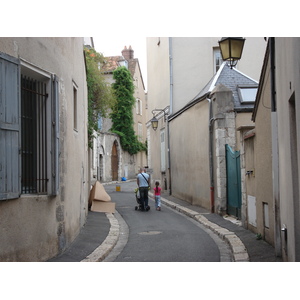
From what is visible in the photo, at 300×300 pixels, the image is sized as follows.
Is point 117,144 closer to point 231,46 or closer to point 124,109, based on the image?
point 124,109

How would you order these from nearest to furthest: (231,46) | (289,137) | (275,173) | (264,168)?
(289,137)
(275,173)
(231,46)
(264,168)

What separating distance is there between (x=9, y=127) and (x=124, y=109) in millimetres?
31475

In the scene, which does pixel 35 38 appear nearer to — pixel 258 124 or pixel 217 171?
pixel 258 124

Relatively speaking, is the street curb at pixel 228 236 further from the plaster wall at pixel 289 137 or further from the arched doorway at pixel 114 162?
the arched doorway at pixel 114 162

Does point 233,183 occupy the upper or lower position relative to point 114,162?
lower

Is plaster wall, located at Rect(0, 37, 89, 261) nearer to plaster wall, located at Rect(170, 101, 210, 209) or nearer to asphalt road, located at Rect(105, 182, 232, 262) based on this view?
asphalt road, located at Rect(105, 182, 232, 262)

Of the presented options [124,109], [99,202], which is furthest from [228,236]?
[124,109]

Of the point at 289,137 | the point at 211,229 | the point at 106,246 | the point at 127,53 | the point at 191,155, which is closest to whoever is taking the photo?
the point at 289,137

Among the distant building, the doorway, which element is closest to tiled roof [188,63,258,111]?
the doorway

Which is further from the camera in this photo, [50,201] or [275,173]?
[50,201]

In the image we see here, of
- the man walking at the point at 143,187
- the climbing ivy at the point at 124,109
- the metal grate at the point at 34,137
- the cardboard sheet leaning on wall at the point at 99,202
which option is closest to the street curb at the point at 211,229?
the cardboard sheet leaning on wall at the point at 99,202

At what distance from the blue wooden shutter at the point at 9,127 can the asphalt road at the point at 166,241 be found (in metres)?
2.50

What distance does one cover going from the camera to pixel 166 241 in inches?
352
